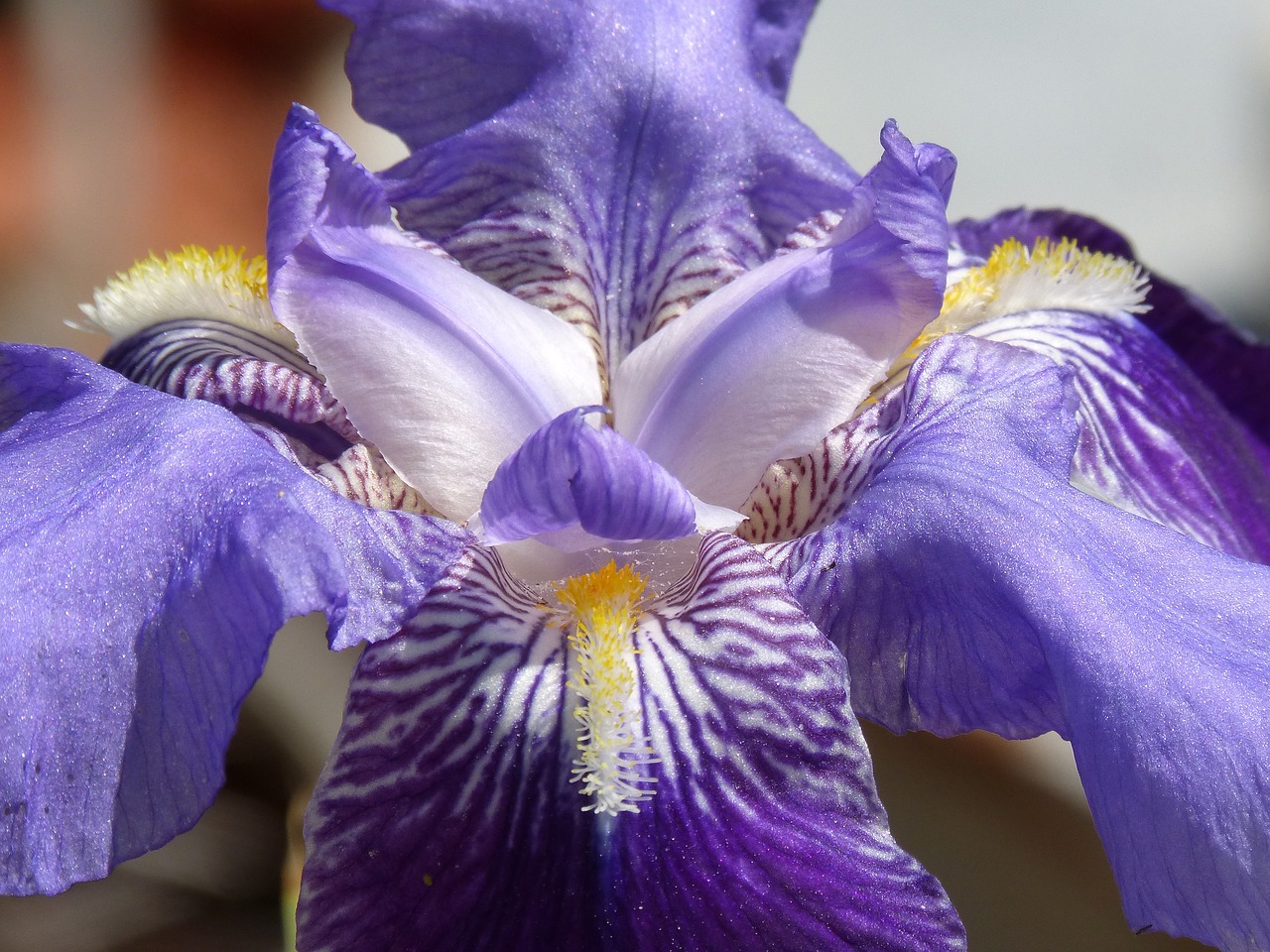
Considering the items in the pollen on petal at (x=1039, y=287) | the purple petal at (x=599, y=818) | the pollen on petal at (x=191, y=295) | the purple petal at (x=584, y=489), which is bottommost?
the purple petal at (x=599, y=818)

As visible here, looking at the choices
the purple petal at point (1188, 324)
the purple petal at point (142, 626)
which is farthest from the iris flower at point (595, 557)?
the purple petal at point (1188, 324)

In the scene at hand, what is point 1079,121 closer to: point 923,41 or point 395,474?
point 923,41

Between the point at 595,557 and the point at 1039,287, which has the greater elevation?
the point at 1039,287

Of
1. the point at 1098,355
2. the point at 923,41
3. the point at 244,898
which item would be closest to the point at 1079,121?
the point at 923,41

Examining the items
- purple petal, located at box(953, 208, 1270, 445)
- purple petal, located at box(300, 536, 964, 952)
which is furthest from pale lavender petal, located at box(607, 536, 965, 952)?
purple petal, located at box(953, 208, 1270, 445)

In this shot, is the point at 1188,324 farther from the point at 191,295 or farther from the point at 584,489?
the point at 191,295

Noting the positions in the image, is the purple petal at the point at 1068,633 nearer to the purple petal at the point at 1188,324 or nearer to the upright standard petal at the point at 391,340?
the upright standard petal at the point at 391,340

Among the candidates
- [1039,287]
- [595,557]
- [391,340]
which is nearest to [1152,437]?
[1039,287]
